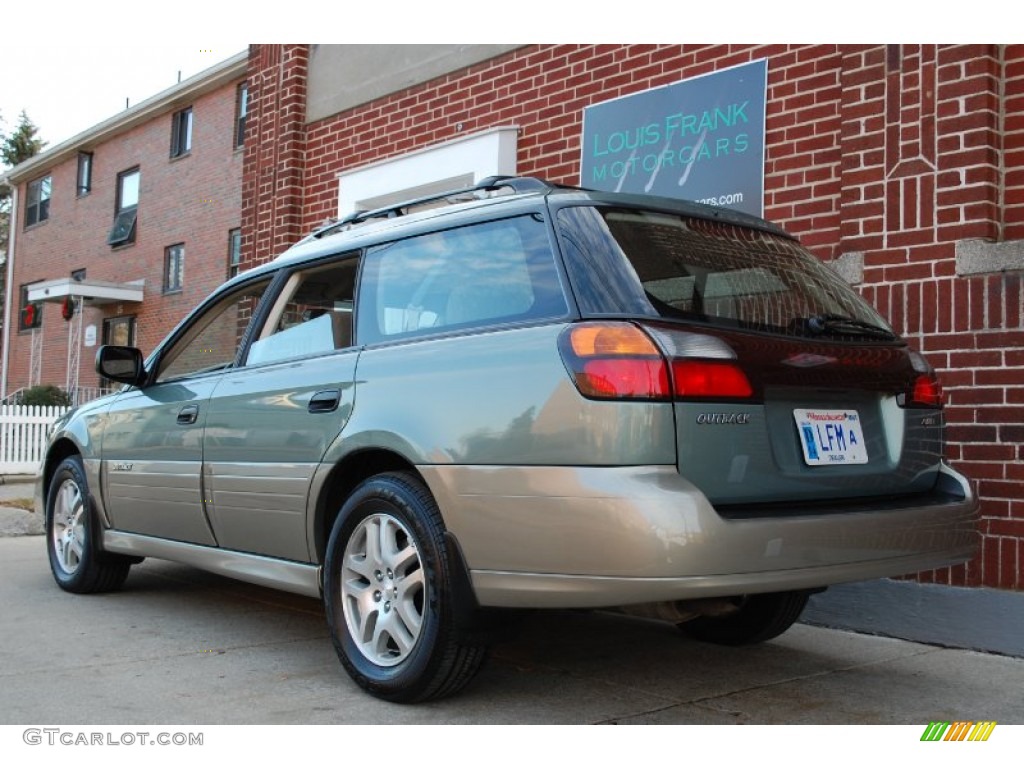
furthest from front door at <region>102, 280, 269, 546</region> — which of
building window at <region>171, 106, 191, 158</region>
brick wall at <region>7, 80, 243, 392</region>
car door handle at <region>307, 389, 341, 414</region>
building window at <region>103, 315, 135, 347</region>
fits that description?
building window at <region>103, 315, 135, 347</region>

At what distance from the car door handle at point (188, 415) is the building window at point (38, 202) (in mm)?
27282

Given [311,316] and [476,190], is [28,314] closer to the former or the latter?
[311,316]

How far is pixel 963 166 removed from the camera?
5.30 m

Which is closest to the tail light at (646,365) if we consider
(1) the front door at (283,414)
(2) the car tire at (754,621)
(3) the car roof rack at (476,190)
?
(3) the car roof rack at (476,190)

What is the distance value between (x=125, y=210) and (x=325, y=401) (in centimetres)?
2405

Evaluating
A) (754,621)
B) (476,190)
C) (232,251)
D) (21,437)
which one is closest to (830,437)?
(754,621)

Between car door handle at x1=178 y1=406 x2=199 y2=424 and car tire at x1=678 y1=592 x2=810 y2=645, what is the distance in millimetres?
2432

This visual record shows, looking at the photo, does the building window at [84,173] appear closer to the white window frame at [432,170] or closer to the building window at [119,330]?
the building window at [119,330]

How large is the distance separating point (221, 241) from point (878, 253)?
1835 centimetres

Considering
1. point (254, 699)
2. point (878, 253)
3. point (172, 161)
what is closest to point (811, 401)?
point (254, 699)

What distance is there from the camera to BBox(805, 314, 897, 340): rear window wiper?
3.47m

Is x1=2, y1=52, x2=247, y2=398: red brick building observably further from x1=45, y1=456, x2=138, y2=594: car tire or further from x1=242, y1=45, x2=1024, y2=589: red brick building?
x1=45, y1=456, x2=138, y2=594: car tire

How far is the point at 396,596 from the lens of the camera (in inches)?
140
